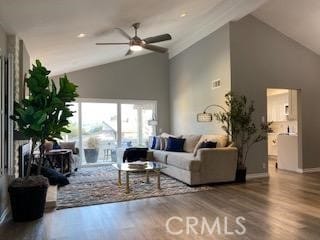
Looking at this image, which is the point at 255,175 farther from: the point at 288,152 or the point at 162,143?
the point at 162,143

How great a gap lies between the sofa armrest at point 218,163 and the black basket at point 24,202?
117 inches

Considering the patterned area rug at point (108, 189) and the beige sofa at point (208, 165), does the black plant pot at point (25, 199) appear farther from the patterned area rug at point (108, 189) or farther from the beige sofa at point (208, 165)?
the beige sofa at point (208, 165)

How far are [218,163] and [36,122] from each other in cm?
342

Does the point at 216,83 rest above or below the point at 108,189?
above

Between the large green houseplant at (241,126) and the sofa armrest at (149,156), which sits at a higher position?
the large green houseplant at (241,126)

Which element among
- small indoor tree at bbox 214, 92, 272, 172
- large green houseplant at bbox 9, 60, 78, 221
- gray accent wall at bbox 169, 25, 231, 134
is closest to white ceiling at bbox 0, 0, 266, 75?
gray accent wall at bbox 169, 25, 231, 134

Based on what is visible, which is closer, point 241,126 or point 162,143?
point 241,126

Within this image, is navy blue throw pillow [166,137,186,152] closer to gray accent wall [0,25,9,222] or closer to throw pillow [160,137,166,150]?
throw pillow [160,137,166,150]

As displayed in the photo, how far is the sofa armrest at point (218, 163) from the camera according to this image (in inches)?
205

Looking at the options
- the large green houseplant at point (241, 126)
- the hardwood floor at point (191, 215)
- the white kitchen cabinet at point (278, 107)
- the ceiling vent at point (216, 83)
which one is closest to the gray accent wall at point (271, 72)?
the large green houseplant at point (241, 126)

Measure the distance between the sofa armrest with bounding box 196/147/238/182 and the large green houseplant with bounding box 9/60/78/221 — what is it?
8.88ft

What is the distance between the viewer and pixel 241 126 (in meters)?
5.73

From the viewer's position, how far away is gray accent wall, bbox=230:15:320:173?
607 centimetres

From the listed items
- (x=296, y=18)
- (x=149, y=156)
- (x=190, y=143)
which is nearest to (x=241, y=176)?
(x=190, y=143)
